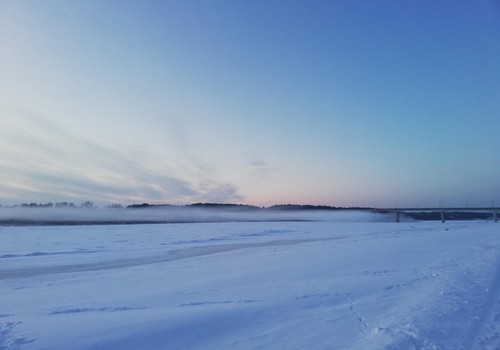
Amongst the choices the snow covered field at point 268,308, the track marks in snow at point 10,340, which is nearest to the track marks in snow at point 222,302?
the snow covered field at point 268,308

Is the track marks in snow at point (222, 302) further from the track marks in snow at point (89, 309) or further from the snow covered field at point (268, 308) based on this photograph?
the track marks in snow at point (89, 309)

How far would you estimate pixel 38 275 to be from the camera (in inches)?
471

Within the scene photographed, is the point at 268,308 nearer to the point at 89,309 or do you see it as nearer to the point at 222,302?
the point at 222,302

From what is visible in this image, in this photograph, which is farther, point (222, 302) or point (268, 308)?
point (222, 302)

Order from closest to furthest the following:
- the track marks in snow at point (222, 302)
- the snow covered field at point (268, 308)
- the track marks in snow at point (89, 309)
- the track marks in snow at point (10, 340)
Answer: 1. the snow covered field at point (268, 308)
2. the track marks in snow at point (10, 340)
3. the track marks in snow at point (89, 309)
4. the track marks in snow at point (222, 302)

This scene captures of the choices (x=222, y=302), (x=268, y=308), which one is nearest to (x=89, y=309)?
(x=222, y=302)

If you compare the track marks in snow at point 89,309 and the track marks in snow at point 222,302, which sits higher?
the track marks in snow at point 222,302

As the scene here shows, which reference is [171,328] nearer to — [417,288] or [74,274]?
[417,288]

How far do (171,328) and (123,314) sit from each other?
1.31m

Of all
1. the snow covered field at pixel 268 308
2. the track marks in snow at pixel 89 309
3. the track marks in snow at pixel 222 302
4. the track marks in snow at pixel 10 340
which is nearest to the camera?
the snow covered field at pixel 268 308

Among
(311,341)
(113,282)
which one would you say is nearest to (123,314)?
(311,341)

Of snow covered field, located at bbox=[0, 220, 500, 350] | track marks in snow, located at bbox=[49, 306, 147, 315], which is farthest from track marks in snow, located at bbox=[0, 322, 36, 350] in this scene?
track marks in snow, located at bbox=[49, 306, 147, 315]

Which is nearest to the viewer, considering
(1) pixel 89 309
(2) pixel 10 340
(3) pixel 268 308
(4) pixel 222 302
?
(2) pixel 10 340

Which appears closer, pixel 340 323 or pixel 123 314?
pixel 340 323
